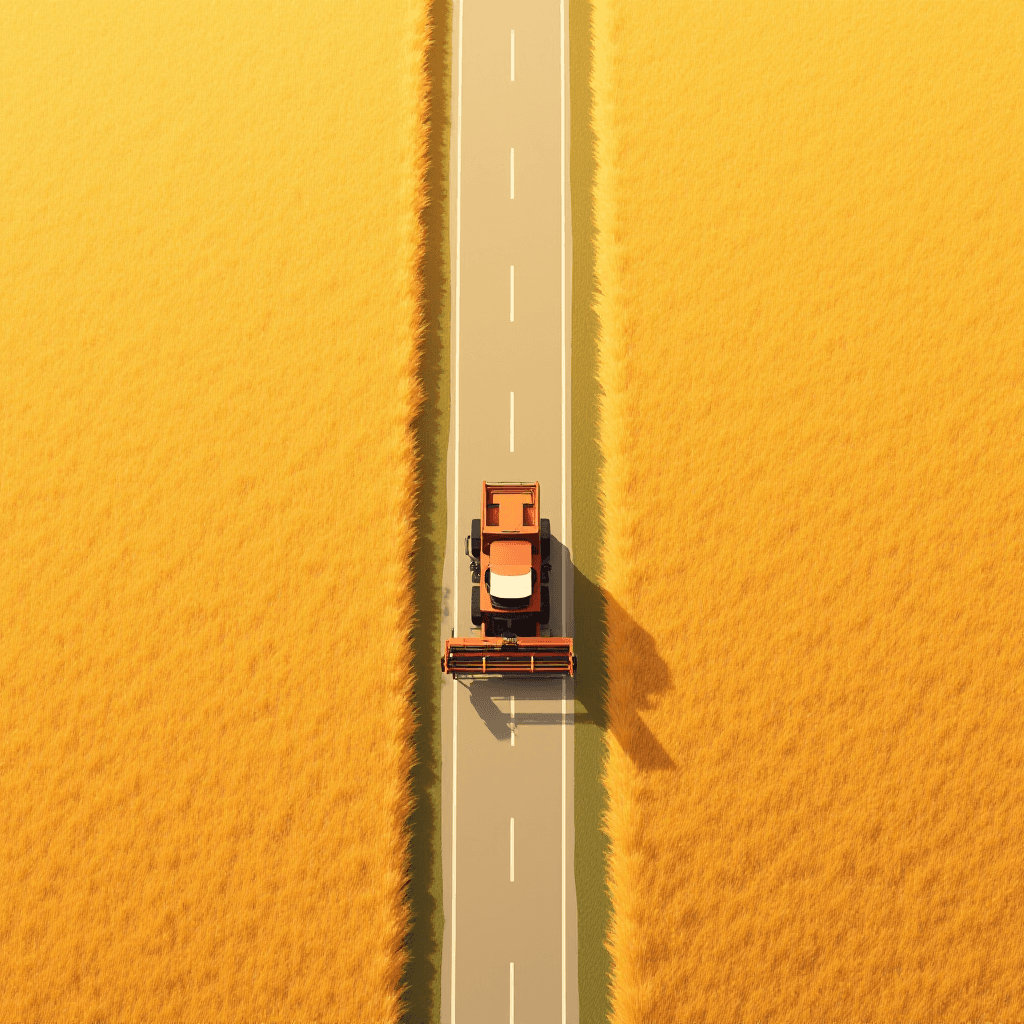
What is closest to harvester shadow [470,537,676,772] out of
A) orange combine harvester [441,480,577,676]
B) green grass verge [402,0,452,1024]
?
orange combine harvester [441,480,577,676]

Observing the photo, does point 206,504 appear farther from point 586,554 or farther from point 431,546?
point 586,554

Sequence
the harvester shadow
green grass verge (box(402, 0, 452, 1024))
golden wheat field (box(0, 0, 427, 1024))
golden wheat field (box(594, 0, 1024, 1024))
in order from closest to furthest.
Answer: golden wheat field (box(594, 0, 1024, 1024))
golden wheat field (box(0, 0, 427, 1024))
green grass verge (box(402, 0, 452, 1024))
the harvester shadow

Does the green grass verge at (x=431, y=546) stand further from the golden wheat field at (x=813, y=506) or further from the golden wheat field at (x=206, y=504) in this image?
the golden wheat field at (x=813, y=506)

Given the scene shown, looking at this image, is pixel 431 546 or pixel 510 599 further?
pixel 431 546

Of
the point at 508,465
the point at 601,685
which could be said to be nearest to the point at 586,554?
the point at 508,465

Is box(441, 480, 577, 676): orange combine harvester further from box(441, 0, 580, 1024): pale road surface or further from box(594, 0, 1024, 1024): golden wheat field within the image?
box(594, 0, 1024, 1024): golden wheat field

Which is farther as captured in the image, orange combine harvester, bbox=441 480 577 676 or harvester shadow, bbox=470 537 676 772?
harvester shadow, bbox=470 537 676 772

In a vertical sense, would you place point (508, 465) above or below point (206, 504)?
above
